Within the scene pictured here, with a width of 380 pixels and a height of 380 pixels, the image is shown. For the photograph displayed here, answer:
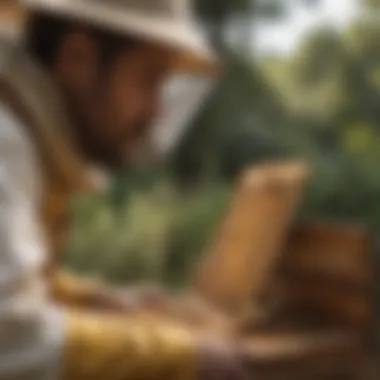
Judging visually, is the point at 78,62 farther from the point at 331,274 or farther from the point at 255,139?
the point at 331,274

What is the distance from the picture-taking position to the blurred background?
1309 millimetres

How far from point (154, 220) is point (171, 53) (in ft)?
0.63

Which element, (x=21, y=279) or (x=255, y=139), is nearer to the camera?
(x=21, y=279)

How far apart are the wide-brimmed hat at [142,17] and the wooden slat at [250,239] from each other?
0.16 metres

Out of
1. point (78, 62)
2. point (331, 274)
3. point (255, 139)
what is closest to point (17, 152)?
point (78, 62)

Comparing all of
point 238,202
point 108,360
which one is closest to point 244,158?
point 238,202

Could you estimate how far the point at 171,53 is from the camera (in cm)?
128

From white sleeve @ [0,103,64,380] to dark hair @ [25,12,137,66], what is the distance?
87 mm

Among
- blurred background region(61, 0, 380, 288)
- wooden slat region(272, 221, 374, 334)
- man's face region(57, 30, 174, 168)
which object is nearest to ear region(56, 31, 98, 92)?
man's face region(57, 30, 174, 168)

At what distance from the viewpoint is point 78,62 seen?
1.28 meters

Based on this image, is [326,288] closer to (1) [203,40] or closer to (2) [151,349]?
(2) [151,349]

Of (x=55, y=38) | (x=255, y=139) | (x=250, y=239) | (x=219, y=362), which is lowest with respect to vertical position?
(x=219, y=362)

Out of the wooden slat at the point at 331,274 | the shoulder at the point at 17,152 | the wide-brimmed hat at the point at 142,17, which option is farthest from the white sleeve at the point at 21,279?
the wooden slat at the point at 331,274

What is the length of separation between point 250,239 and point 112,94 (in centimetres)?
23
